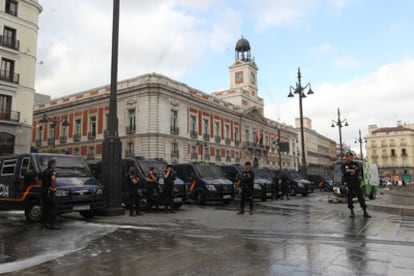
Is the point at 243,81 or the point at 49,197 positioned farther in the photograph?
the point at 243,81

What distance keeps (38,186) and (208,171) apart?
816 cm

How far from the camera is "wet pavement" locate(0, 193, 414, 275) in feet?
14.5

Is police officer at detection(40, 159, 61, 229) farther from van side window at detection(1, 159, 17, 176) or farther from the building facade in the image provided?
the building facade

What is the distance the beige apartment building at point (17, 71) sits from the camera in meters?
28.8

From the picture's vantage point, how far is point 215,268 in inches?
174

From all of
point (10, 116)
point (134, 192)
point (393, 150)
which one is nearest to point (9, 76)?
point (10, 116)

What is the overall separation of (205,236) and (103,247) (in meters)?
1.95

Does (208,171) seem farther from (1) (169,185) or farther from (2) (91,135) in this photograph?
(2) (91,135)

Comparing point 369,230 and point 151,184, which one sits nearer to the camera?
point 369,230

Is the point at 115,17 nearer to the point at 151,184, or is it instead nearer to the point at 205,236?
the point at 151,184

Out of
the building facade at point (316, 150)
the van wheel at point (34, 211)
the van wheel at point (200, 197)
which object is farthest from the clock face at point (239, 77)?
the van wheel at point (34, 211)

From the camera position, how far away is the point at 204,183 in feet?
48.2

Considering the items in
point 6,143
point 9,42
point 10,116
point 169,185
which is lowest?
point 169,185

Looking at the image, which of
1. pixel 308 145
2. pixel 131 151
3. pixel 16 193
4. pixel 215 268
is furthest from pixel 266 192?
pixel 308 145
